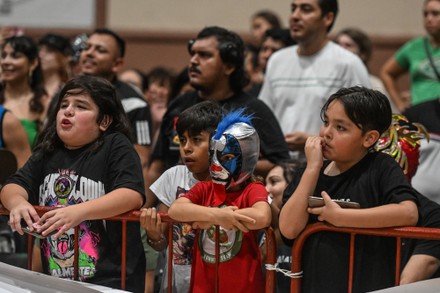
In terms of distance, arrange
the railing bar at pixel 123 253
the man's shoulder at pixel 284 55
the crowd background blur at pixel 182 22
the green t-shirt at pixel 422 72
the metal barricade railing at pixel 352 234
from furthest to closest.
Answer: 1. the crowd background blur at pixel 182 22
2. the green t-shirt at pixel 422 72
3. the man's shoulder at pixel 284 55
4. the railing bar at pixel 123 253
5. the metal barricade railing at pixel 352 234

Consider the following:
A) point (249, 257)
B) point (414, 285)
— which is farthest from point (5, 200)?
point (414, 285)

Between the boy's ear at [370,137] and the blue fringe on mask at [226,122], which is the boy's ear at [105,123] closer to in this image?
the blue fringe on mask at [226,122]

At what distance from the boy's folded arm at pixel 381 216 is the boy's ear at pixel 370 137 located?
37 cm

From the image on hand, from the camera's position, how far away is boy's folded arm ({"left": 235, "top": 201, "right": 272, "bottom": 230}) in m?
4.15

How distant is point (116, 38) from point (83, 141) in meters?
2.66

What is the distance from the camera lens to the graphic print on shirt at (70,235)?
15.2 ft

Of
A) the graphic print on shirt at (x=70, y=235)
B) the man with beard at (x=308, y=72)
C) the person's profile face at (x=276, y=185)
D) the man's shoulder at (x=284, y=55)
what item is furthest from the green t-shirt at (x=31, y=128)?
the graphic print on shirt at (x=70, y=235)

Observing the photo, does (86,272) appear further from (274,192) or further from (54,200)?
(274,192)

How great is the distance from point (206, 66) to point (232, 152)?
1.85 m

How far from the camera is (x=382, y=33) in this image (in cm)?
1193

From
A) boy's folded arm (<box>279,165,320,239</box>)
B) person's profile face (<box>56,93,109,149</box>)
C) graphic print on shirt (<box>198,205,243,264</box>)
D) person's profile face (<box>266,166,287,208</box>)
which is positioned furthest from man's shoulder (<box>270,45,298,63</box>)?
boy's folded arm (<box>279,165,320,239</box>)

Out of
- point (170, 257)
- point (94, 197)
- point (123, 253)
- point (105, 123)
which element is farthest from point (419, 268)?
point (105, 123)

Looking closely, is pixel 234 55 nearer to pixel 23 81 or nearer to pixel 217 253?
pixel 23 81

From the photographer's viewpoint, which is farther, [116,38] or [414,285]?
[116,38]
